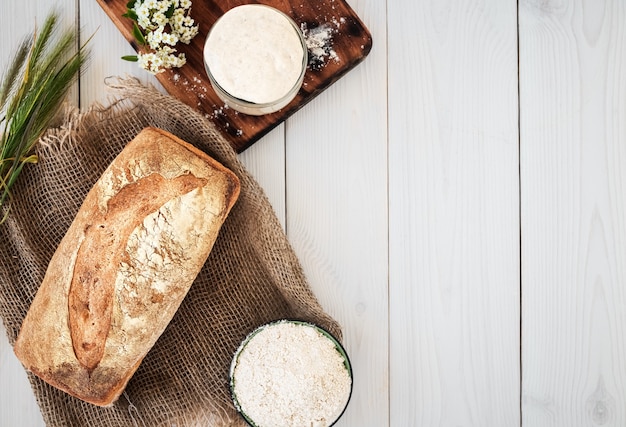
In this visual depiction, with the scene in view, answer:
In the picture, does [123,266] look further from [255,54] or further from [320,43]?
[320,43]

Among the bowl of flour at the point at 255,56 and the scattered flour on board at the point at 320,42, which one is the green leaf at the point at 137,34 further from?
the scattered flour on board at the point at 320,42

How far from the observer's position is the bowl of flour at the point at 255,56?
93cm

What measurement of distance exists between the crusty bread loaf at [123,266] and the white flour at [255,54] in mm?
149

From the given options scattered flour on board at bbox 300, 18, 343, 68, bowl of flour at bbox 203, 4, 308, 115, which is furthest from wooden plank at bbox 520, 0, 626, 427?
bowl of flour at bbox 203, 4, 308, 115

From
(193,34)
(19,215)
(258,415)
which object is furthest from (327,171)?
(19,215)

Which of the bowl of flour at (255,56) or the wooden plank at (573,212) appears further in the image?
the wooden plank at (573,212)

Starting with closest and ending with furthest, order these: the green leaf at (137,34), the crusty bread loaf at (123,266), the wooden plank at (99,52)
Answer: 1. the crusty bread loaf at (123,266)
2. the green leaf at (137,34)
3. the wooden plank at (99,52)

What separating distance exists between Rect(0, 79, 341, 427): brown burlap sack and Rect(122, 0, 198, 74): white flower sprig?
0.06 m

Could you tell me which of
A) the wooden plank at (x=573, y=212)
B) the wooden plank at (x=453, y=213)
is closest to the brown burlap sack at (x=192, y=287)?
the wooden plank at (x=453, y=213)

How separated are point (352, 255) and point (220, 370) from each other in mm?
346

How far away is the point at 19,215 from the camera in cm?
104

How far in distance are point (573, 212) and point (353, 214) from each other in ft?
1.51

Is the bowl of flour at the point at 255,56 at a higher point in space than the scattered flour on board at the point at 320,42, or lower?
higher

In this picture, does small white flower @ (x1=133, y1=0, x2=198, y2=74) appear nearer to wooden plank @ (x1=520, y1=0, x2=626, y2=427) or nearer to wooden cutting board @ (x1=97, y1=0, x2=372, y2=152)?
wooden cutting board @ (x1=97, y1=0, x2=372, y2=152)
